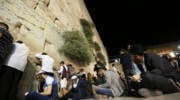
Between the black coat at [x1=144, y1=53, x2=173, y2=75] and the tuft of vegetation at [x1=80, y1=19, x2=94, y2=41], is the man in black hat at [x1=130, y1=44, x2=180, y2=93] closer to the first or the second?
the black coat at [x1=144, y1=53, x2=173, y2=75]

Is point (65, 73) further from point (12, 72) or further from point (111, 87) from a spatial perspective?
point (12, 72)

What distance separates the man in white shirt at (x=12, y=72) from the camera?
142 inches

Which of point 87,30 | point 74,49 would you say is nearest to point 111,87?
point 74,49

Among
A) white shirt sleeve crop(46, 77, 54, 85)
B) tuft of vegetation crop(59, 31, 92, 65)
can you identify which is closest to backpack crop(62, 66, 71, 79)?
tuft of vegetation crop(59, 31, 92, 65)

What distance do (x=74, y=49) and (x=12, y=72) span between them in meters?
4.67

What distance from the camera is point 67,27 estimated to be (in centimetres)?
964

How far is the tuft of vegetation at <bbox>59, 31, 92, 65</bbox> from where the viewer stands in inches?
321

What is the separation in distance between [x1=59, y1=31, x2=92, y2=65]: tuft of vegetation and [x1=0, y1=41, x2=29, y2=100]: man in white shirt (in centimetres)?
366

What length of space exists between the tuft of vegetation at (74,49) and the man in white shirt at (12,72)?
12.0 feet

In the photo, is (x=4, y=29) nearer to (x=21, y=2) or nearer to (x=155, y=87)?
(x=21, y=2)

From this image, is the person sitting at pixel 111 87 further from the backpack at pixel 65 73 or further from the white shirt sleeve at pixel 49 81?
the white shirt sleeve at pixel 49 81

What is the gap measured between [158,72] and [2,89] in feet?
9.70

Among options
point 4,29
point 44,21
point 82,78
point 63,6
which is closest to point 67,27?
point 63,6

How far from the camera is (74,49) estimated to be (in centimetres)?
837
